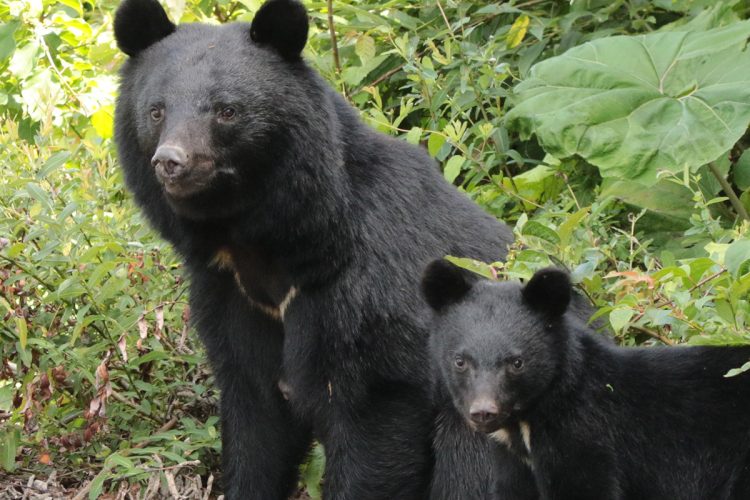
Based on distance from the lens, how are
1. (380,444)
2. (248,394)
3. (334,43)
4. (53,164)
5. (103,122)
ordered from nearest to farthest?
(380,444) < (248,394) < (53,164) < (334,43) < (103,122)

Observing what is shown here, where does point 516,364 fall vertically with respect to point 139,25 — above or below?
below

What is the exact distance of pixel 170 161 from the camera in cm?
478

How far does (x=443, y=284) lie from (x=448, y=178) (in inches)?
66.0

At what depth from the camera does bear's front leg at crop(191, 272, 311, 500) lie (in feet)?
18.2

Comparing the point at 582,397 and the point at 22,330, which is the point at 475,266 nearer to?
the point at 582,397

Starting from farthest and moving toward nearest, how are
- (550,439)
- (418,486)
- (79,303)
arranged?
1. (79,303)
2. (418,486)
3. (550,439)

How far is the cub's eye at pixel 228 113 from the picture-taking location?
16.4 ft

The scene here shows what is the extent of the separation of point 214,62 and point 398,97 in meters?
3.16

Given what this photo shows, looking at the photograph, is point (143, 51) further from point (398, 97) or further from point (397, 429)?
point (398, 97)

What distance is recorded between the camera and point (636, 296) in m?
5.06

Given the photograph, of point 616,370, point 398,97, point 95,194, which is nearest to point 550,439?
point 616,370

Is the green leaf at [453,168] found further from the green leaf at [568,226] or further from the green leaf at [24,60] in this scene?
the green leaf at [24,60]

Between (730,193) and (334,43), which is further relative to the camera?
(334,43)

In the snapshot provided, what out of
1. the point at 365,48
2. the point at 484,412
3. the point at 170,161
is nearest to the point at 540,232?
the point at 484,412
